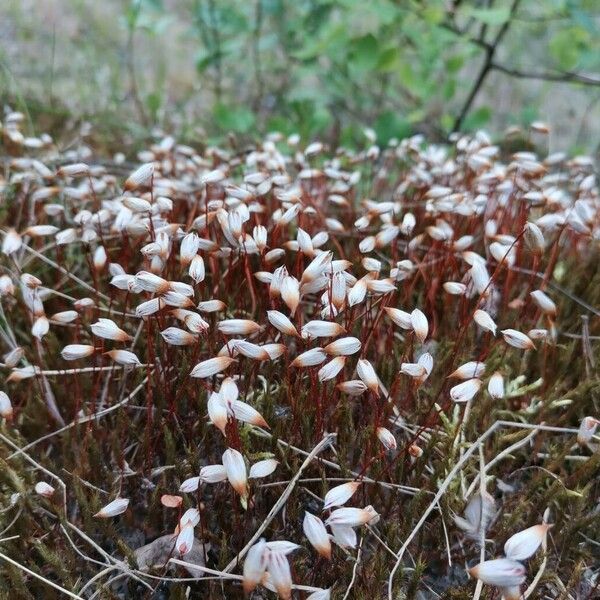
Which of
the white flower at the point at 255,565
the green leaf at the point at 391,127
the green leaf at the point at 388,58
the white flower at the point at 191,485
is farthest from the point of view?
the green leaf at the point at 391,127

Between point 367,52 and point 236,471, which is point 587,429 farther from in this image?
point 367,52

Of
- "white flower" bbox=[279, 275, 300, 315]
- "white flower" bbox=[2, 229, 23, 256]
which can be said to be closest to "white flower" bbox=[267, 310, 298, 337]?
"white flower" bbox=[279, 275, 300, 315]

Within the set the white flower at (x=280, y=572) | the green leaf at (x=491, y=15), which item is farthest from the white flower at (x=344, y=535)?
the green leaf at (x=491, y=15)

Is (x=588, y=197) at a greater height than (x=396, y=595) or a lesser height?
greater

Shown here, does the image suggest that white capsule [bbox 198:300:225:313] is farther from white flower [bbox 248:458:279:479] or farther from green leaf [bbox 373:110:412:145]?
green leaf [bbox 373:110:412:145]

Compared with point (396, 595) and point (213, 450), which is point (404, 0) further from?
point (396, 595)

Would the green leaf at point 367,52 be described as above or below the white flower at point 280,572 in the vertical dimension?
above

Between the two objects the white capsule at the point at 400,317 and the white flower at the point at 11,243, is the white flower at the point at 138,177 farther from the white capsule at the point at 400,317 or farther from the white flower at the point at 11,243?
the white capsule at the point at 400,317

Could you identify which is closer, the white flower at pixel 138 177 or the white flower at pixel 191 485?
the white flower at pixel 191 485

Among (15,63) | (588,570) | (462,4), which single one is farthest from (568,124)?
(588,570)
